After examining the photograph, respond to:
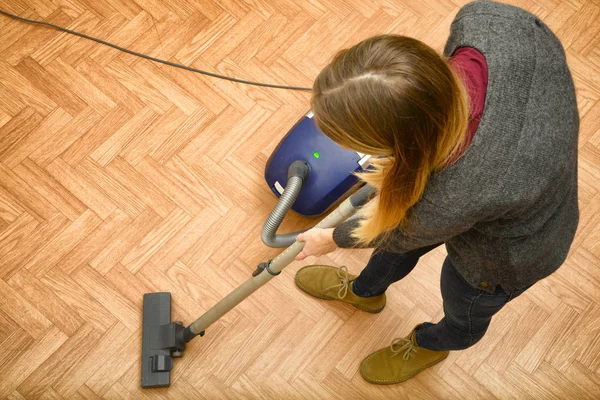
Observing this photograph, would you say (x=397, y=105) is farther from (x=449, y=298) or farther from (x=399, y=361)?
(x=399, y=361)

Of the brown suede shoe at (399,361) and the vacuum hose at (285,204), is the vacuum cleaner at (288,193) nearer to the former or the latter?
the vacuum hose at (285,204)

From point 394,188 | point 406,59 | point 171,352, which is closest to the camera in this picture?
point 406,59

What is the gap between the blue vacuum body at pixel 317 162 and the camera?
1.58 metres

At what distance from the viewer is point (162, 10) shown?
1975 millimetres

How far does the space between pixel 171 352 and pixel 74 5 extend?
3.95 ft

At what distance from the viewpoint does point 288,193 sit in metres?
1.52

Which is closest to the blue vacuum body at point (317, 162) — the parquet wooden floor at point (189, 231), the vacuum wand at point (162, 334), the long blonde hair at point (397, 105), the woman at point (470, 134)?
the parquet wooden floor at point (189, 231)

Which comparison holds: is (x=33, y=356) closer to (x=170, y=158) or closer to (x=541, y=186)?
(x=170, y=158)

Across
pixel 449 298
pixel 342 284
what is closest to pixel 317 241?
pixel 449 298

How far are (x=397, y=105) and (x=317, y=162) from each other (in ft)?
2.84

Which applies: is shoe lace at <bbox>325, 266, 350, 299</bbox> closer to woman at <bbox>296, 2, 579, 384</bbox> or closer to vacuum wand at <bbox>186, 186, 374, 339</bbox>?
vacuum wand at <bbox>186, 186, 374, 339</bbox>

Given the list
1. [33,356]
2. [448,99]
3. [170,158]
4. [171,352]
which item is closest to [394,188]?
[448,99]

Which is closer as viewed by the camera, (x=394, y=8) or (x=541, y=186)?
(x=541, y=186)

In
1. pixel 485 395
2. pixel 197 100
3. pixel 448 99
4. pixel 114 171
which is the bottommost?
pixel 485 395
